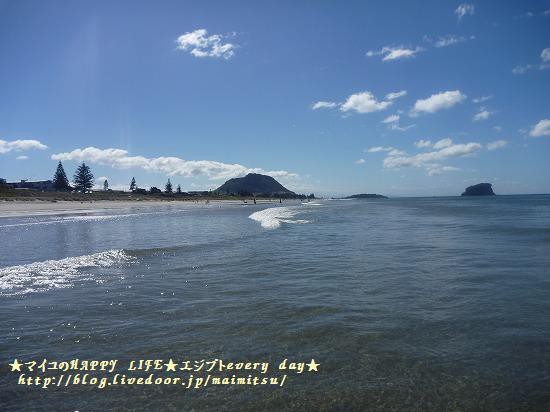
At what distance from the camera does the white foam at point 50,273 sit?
11.0 m

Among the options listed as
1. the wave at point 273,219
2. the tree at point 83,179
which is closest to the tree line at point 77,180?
the tree at point 83,179

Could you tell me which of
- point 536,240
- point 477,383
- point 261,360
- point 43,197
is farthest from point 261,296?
point 43,197

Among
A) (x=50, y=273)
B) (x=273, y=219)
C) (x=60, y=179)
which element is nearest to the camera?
(x=50, y=273)

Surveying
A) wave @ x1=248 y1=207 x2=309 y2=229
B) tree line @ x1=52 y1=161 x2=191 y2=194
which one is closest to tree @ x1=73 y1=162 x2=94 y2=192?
tree line @ x1=52 y1=161 x2=191 y2=194

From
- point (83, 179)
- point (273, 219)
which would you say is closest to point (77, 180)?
point (83, 179)

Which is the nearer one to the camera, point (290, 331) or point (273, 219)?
point (290, 331)

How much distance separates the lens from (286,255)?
660 inches

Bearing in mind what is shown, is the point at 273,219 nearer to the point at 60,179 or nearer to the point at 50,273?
the point at 50,273

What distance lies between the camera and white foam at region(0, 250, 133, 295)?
11.0 meters

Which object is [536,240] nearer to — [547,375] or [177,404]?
[547,375]

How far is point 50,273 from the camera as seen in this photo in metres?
12.9

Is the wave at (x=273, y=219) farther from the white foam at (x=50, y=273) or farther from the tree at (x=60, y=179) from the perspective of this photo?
the tree at (x=60, y=179)

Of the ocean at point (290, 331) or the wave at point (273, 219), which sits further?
the wave at point (273, 219)

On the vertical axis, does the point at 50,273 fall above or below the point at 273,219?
below
